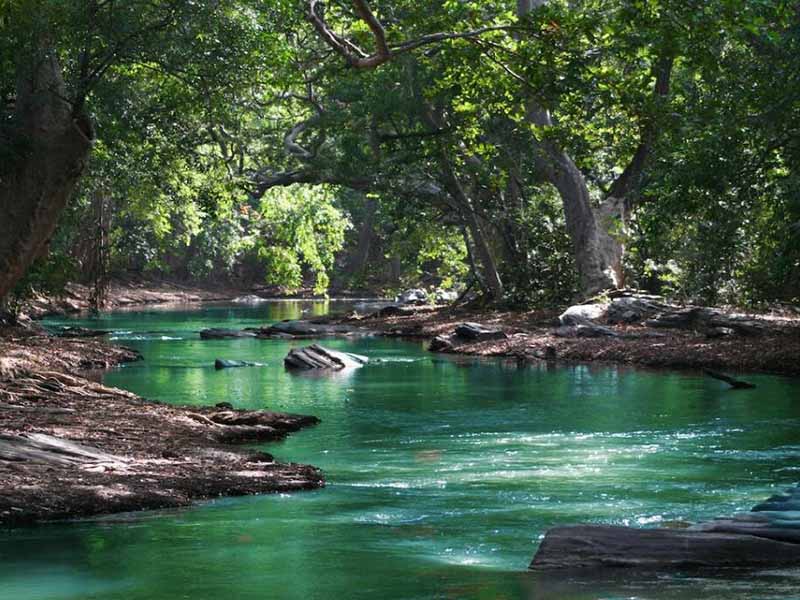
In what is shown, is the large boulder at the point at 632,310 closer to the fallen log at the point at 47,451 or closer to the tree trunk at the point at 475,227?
the tree trunk at the point at 475,227

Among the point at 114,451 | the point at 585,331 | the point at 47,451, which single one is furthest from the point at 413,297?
the point at 47,451

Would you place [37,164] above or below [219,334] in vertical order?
above

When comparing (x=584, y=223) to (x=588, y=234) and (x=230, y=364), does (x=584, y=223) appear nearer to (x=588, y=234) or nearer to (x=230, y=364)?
(x=588, y=234)

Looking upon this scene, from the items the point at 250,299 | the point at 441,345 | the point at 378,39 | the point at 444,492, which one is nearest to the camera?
the point at 444,492

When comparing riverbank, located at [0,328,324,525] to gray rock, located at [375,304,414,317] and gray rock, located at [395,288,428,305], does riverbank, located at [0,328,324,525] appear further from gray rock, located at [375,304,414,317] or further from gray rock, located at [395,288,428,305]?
gray rock, located at [395,288,428,305]

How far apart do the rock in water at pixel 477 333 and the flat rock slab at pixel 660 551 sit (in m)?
22.7

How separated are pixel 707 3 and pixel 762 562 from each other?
9.71m

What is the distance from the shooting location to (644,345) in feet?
90.4

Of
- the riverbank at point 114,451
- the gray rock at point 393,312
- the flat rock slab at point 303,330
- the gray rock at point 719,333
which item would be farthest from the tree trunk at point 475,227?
the riverbank at point 114,451

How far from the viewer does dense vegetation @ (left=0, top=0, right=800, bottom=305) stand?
17.0 m

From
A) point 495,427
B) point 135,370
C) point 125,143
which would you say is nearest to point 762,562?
point 495,427

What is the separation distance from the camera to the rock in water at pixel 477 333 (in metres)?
31.4

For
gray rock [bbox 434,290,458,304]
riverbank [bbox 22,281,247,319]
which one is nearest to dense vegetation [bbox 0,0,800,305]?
gray rock [bbox 434,290,458,304]

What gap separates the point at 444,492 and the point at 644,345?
1608 centimetres
